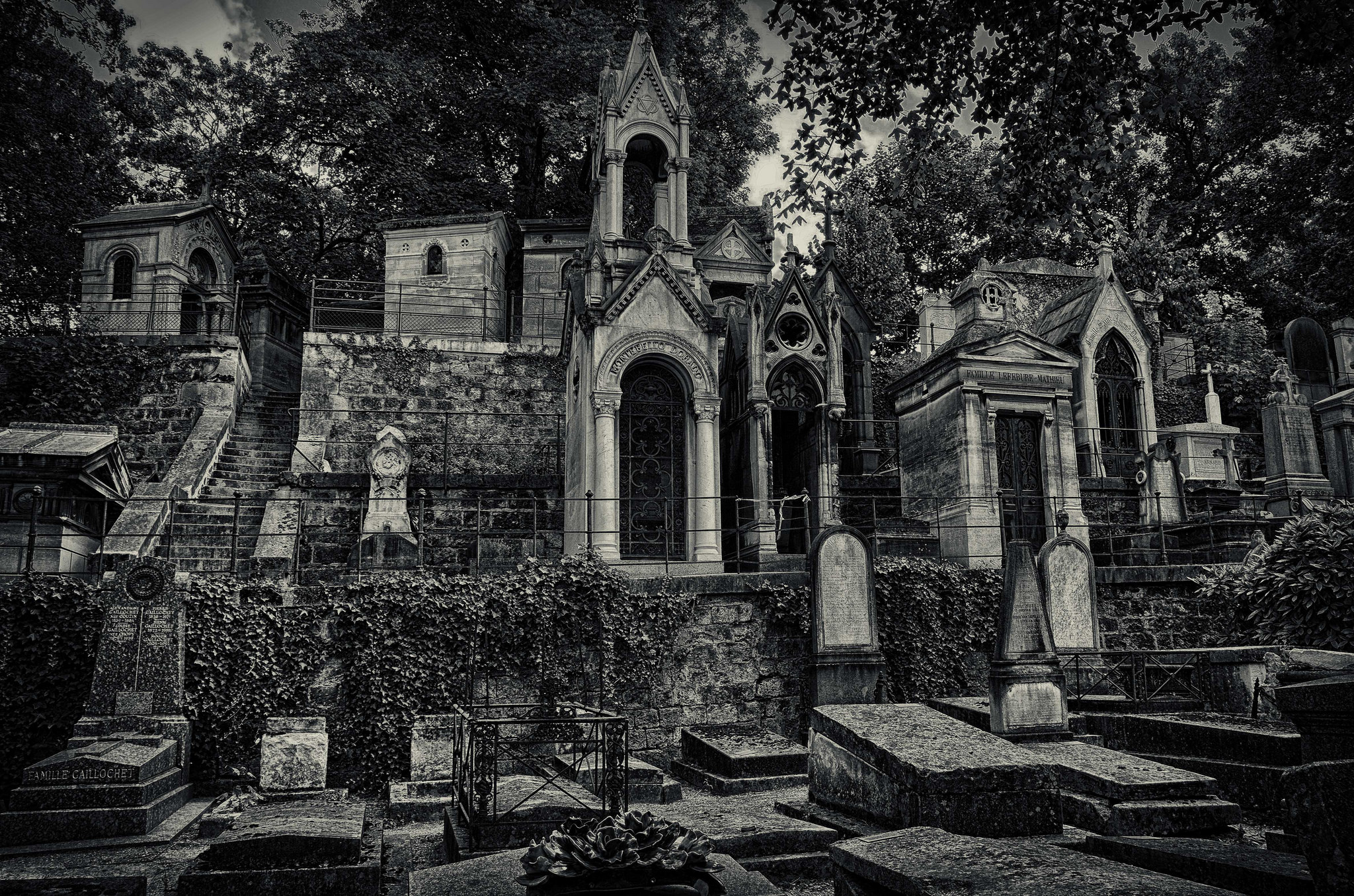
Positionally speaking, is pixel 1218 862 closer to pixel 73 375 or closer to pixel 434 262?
pixel 73 375

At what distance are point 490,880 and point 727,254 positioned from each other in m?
22.6

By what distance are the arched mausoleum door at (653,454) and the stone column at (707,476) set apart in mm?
289

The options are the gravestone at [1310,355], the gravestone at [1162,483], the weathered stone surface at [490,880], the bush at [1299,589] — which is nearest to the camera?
the weathered stone surface at [490,880]

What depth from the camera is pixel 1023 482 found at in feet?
49.5

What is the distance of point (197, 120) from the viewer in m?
29.6

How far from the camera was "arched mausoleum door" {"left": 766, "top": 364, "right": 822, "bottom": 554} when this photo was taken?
15.7 m

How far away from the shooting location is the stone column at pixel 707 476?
13.6 metres

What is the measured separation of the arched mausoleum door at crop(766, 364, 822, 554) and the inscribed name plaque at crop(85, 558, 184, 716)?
8.87 metres

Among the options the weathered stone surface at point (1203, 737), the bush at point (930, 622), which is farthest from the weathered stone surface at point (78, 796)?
the weathered stone surface at point (1203, 737)

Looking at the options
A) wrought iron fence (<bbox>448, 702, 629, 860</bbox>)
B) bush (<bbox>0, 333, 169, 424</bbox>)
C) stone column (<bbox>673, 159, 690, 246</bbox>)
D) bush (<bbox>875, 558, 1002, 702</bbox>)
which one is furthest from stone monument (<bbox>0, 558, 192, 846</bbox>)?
bush (<bbox>0, 333, 169, 424</bbox>)

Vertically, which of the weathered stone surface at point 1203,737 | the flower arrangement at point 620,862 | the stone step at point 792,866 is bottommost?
the stone step at point 792,866

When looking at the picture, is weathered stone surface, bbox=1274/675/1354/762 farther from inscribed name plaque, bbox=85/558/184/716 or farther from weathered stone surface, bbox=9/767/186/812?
inscribed name plaque, bbox=85/558/184/716

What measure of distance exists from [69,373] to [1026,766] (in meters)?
19.9

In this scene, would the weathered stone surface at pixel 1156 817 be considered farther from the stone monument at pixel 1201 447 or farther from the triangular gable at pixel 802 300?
the stone monument at pixel 1201 447
